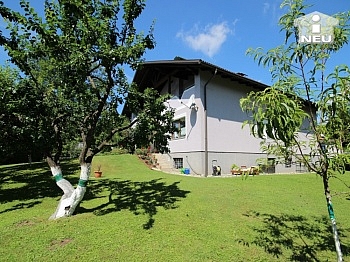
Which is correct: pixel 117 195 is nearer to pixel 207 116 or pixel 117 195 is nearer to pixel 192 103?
pixel 192 103

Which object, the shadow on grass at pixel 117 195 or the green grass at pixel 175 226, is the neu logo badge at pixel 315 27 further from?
the shadow on grass at pixel 117 195

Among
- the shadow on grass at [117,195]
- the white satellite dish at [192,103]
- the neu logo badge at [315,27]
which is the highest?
the white satellite dish at [192,103]

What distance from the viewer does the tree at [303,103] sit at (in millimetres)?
2586

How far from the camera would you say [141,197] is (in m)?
8.19

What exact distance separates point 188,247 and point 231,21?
7.99 metres

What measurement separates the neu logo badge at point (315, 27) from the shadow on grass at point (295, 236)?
3520 millimetres

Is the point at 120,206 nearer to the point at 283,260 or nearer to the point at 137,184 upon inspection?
the point at 137,184

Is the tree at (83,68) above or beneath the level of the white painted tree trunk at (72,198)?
above

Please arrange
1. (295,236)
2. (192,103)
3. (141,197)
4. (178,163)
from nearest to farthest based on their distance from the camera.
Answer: (295,236) → (141,197) → (192,103) → (178,163)

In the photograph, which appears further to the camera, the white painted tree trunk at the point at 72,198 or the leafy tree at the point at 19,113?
the leafy tree at the point at 19,113

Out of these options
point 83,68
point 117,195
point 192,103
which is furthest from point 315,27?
point 192,103

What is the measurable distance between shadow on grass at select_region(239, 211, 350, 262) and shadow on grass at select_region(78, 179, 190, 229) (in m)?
2.36

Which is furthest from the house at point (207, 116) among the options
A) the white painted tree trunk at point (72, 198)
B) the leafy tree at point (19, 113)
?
the white painted tree trunk at point (72, 198)

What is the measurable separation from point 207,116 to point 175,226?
33.1 feet
